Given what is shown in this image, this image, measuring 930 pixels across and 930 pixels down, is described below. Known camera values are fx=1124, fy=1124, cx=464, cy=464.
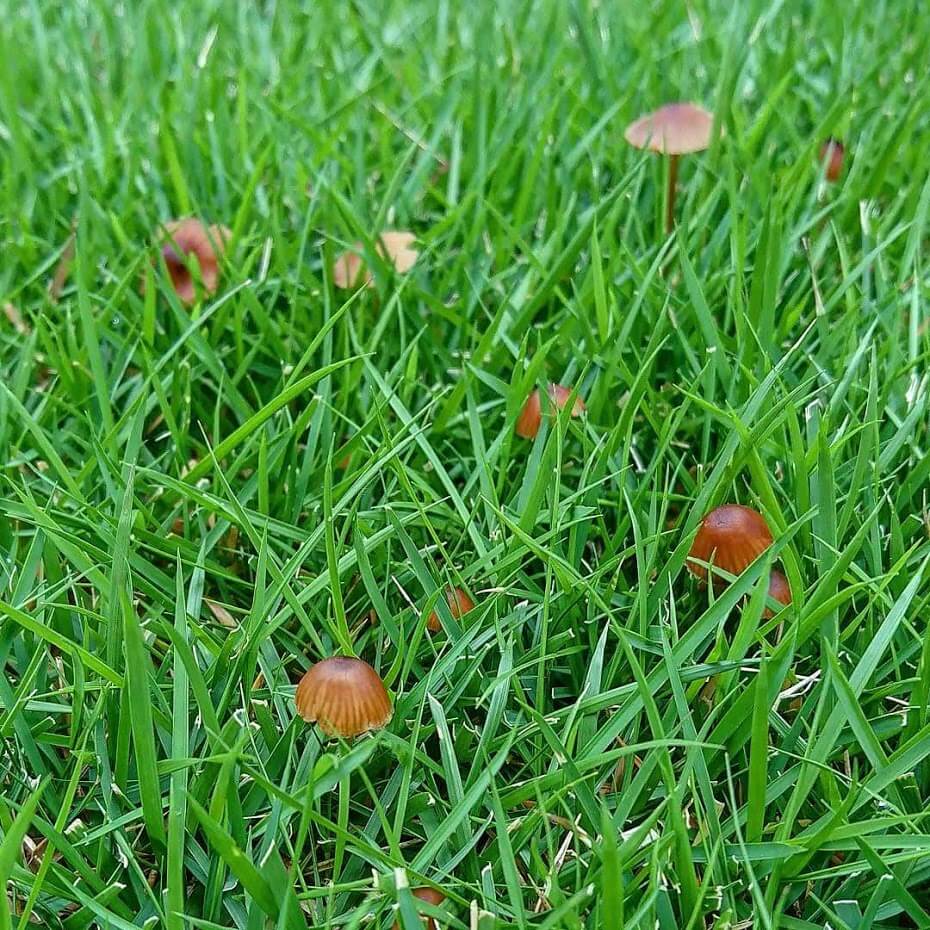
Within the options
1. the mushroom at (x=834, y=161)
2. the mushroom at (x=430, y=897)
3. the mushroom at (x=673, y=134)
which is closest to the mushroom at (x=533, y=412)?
the mushroom at (x=673, y=134)

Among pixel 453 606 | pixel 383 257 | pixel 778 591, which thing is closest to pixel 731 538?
pixel 778 591

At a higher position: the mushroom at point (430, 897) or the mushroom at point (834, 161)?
the mushroom at point (834, 161)

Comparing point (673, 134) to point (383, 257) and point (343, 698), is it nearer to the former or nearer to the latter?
point (383, 257)

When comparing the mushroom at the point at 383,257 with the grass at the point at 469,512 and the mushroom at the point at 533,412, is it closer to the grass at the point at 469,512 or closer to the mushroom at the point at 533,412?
the grass at the point at 469,512

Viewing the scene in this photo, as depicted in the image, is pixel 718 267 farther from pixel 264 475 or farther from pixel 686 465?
pixel 264 475

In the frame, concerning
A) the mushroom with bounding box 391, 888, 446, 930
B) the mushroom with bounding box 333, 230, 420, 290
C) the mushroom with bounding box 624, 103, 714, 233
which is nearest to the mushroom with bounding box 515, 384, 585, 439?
the mushroom with bounding box 333, 230, 420, 290

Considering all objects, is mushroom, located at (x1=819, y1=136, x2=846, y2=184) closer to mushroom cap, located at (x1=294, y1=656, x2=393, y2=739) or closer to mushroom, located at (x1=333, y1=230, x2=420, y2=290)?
mushroom, located at (x1=333, y1=230, x2=420, y2=290)
